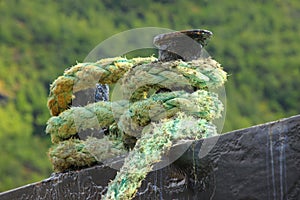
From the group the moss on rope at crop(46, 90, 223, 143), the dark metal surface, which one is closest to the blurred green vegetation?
the moss on rope at crop(46, 90, 223, 143)

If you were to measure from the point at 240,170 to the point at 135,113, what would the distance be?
0.50m

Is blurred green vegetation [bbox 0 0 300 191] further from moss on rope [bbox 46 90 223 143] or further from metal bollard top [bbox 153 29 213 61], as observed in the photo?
metal bollard top [bbox 153 29 213 61]

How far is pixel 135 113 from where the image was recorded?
7.08ft

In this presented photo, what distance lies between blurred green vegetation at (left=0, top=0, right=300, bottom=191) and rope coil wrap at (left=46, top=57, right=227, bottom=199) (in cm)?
1053

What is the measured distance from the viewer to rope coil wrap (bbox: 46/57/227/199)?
200 cm

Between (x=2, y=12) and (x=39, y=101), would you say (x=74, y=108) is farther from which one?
(x=2, y=12)

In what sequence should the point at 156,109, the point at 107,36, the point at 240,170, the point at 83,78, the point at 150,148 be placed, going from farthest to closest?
the point at 107,36, the point at 83,78, the point at 156,109, the point at 150,148, the point at 240,170

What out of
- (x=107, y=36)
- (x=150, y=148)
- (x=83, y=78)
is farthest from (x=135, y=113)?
(x=107, y=36)

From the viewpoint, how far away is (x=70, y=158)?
2.36 meters

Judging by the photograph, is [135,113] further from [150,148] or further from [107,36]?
[107,36]

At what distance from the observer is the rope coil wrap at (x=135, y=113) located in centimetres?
200

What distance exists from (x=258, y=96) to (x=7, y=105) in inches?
175

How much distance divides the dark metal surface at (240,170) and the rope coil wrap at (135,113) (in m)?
0.06

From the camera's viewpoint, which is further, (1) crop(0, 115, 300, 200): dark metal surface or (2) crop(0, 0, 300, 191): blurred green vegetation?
(2) crop(0, 0, 300, 191): blurred green vegetation
